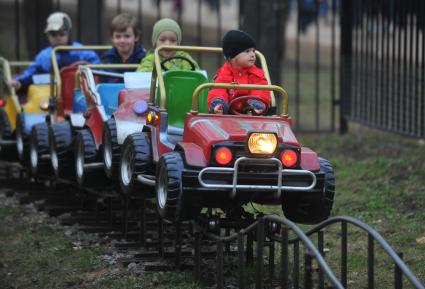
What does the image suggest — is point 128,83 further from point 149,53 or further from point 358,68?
point 358,68

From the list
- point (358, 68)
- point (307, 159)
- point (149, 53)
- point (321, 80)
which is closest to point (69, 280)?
point (307, 159)

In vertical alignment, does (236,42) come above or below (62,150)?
above

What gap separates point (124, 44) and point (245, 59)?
294 cm

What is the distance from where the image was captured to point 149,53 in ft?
31.8

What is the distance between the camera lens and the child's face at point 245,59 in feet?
25.3

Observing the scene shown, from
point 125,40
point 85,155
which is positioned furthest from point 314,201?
point 125,40

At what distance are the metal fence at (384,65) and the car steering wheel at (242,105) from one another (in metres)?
5.66

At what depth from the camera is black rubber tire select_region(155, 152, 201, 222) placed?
6902mm

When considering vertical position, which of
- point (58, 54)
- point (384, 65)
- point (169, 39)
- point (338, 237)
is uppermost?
point (169, 39)

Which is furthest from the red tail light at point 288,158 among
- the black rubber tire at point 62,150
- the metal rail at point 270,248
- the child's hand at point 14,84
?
the child's hand at point 14,84

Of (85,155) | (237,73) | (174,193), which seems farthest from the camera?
(85,155)

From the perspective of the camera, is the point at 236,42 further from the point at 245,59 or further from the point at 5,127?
the point at 5,127

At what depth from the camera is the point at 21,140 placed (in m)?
10.9

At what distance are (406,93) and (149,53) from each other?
495 centimetres
